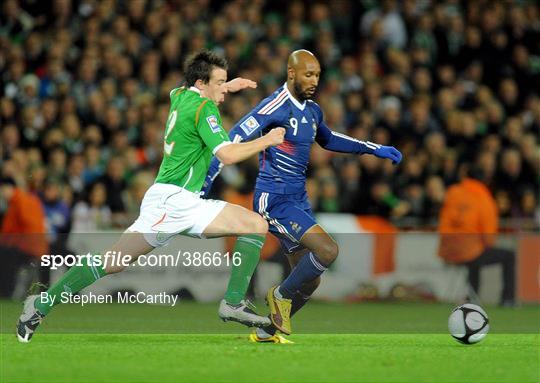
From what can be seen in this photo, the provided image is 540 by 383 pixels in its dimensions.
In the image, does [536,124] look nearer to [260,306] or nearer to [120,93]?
[120,93]

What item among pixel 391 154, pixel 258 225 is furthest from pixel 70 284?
pixel 391 154

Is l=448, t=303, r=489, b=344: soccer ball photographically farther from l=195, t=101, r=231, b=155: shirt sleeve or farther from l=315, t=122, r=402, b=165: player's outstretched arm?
l=195, t=101, r=231, b=155: shirt sleeve

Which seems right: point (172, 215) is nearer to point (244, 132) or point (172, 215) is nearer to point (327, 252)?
point (244, 132)

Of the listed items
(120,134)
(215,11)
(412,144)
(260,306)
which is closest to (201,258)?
(260,306)

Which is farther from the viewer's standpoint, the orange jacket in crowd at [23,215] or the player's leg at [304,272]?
the orange jacket in crowd at [23,215]

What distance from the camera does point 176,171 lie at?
884 centimetres

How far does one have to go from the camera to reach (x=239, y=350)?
858cm

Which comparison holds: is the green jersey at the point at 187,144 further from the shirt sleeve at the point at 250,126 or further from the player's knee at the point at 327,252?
the player's knee at the point at 327,252

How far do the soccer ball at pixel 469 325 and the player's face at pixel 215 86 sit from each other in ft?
7.93

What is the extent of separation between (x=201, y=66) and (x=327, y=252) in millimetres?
1646

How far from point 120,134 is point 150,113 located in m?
0.60

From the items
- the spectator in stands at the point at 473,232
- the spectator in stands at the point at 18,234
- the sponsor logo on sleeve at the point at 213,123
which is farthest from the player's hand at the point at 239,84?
the spectator in stands at the point at 473,232

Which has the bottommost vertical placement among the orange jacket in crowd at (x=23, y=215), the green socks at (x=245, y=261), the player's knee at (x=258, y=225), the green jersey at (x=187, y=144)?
the orange jacket in crowd at (x=23, y=215)

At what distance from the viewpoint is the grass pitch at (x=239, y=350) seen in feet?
23.9
